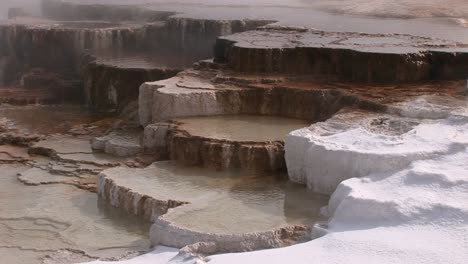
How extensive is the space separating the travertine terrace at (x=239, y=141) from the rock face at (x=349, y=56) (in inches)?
0.6

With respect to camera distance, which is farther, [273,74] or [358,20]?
[358,20]

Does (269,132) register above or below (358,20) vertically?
below

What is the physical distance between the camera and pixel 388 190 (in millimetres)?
5777

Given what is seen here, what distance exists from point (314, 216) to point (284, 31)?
4664mm

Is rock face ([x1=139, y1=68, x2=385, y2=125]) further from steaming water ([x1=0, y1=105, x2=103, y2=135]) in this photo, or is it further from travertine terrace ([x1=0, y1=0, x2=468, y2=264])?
steaming water ([x1=0, y1=105, x2=103, y2=135])

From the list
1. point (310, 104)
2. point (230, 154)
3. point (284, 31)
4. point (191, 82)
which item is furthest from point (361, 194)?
point (284, 31)

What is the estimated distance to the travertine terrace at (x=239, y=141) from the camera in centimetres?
566

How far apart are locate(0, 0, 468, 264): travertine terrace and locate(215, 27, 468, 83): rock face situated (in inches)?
0.6

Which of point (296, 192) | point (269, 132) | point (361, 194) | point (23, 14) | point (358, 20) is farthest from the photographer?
point (23, 14)

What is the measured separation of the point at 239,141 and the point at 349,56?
6.70 feet

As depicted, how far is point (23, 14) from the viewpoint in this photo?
49.8 ft

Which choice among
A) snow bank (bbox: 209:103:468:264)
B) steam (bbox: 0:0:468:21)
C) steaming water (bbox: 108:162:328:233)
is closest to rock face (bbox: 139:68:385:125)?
steaming water (bbox: 108:162:328:233)

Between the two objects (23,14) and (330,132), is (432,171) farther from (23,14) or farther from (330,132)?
(23,14)

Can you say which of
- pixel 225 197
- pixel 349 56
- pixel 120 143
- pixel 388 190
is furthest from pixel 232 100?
pixel 388 190
